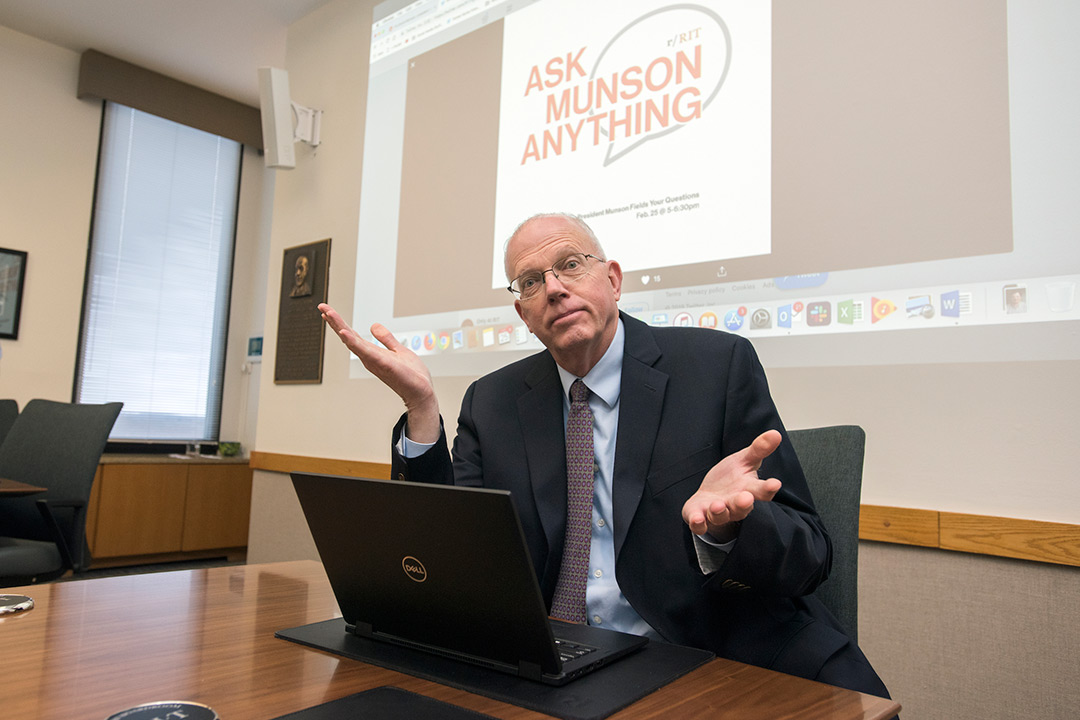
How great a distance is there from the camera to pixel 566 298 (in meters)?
1.37

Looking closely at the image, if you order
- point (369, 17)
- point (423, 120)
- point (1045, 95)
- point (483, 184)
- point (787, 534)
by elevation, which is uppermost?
point (369, 17)

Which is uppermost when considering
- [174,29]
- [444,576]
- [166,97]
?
[174,29]

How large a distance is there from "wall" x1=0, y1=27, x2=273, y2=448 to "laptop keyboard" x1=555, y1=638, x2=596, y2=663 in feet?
16.0

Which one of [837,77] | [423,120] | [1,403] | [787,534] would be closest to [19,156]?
[1,403]

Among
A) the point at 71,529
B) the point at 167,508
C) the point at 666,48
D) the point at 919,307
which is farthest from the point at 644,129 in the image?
the point at 167,508

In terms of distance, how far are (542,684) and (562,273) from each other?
0.87 meters

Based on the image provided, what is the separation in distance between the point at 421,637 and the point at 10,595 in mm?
652

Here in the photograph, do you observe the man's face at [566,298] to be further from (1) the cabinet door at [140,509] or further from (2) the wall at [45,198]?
(2) the wall at [45,198]

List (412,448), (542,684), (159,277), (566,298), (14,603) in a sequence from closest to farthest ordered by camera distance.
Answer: (542,684) → (14,603) → (412,448) → (566,298) → (159,277)

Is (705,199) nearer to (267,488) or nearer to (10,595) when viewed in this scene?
(10,595)

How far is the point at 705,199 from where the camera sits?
2150 mm

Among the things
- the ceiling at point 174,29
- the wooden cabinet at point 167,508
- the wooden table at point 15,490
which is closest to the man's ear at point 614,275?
the wooden table at point 15,490

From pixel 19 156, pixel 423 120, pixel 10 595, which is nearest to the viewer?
pixel 10 595

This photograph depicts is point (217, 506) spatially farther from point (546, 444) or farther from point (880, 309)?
point (880, 309)
